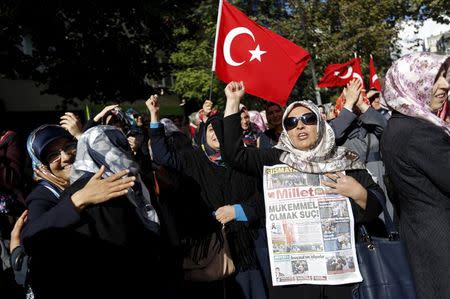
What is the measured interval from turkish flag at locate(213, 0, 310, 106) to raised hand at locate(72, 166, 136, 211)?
7.62 feet

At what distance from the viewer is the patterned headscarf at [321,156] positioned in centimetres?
313

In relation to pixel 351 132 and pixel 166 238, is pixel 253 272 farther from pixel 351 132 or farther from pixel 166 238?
pixel 351 132

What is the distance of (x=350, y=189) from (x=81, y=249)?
5.09 feet

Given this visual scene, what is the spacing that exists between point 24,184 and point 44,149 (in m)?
1.28

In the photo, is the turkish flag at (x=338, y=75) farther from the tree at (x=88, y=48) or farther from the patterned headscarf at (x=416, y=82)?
the patterned headscarf at (x=416, y=82)

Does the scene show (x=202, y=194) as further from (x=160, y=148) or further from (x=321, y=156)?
(x=321, y=156)

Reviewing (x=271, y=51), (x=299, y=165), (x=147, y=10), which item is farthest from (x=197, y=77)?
(x=299, y=165)

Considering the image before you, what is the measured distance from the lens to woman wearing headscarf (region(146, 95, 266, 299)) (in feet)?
11.9

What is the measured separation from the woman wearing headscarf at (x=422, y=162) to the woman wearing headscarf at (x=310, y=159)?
0.27 metres

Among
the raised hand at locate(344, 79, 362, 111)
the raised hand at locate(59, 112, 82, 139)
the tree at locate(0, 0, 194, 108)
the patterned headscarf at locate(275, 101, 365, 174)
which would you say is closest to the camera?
the patterned headscarf at locate(275, 101, 365, 174)

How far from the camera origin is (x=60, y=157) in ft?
11.2

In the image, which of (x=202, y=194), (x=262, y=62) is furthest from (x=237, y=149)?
(x=262, y=62)

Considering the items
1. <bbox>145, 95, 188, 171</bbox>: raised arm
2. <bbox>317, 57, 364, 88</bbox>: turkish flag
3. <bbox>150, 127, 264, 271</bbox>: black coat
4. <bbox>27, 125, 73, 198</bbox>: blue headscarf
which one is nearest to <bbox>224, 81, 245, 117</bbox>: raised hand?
<bbox>150, 127, 264, 271</bbox>: black coat

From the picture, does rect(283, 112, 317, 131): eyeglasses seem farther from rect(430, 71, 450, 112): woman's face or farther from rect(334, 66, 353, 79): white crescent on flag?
rect(334, 66, 353, 79): white crescent on flag
